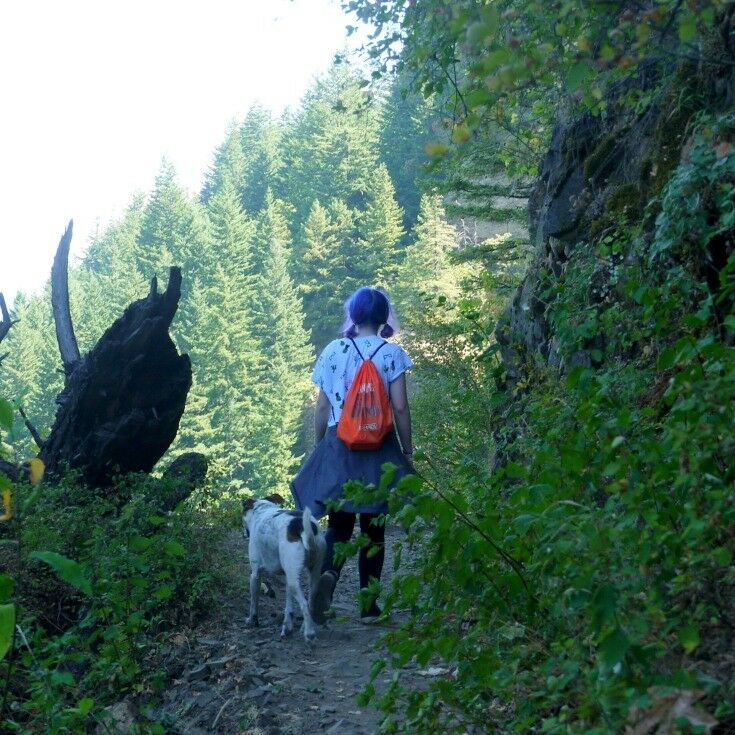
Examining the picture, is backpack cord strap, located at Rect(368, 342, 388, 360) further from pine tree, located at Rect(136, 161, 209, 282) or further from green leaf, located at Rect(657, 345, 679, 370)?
pine tree, located at Rect(136, 161, 209, 282)

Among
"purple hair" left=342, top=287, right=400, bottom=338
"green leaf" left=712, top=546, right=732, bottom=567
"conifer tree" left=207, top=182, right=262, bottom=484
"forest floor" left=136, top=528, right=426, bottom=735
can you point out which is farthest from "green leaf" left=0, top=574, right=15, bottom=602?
"conifer tree" left=207, top=182, right=262, bottom=484

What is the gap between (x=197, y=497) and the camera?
9094mm

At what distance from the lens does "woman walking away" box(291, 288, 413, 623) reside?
6.45 metres

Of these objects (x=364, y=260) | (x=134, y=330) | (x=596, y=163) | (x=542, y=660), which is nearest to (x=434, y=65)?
(x=596, y=163)

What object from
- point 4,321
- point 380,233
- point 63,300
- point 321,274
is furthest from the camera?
point 321,274

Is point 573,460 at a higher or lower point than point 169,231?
lower

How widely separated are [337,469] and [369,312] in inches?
40.7

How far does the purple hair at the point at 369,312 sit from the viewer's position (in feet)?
21.8

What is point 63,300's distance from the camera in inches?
397

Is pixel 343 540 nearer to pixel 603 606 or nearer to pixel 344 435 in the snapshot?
pixel 344 435

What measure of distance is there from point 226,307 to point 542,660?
6522cm

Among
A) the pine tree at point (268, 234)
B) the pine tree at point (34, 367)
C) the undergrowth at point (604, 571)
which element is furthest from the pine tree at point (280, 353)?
the undergrowth at point (604, 571)

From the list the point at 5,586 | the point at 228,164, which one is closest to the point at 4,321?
the point at 5,586

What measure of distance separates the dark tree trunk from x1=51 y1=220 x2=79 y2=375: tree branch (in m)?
0.89
